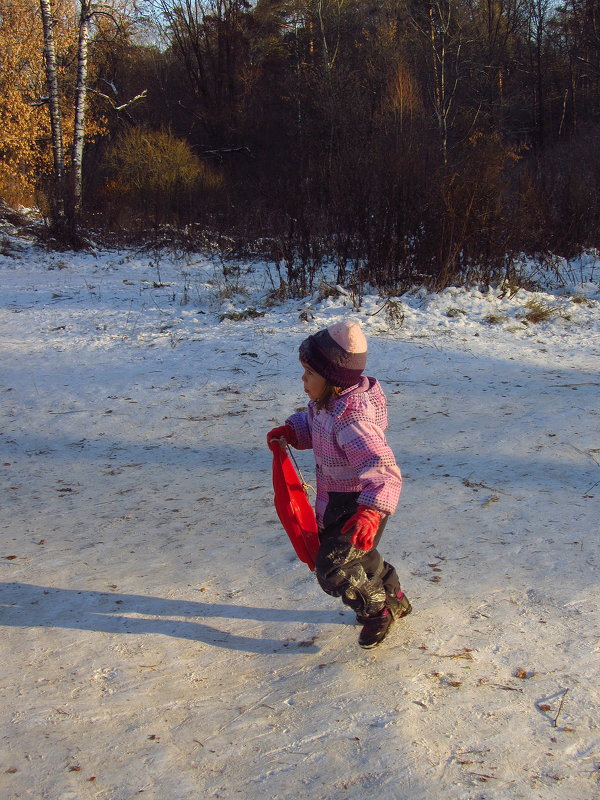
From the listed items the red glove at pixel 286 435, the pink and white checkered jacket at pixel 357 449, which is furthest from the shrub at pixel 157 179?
the pink and white checkered jacket at pixel 357 449

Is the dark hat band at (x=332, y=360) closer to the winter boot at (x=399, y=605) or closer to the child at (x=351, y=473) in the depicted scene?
the child at (x=351, y=473)

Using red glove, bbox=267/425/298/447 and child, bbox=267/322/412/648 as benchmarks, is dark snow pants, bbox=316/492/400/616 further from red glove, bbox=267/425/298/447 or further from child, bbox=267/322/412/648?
red glove, bbox=267/425/298/447

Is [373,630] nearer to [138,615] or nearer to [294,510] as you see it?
[294,510]

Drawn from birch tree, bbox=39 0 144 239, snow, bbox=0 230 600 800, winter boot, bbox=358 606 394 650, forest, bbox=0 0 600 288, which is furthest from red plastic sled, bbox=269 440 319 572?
birch tree, bbox=39 0 144 239

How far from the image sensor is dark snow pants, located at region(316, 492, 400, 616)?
2412mm

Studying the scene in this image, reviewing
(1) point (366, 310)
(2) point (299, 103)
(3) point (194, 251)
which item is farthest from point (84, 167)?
(1) point (366, 310)

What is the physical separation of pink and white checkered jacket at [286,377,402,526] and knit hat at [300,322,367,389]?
0.30 ft

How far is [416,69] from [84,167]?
36.3 ft

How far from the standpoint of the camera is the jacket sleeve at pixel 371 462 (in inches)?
91.2

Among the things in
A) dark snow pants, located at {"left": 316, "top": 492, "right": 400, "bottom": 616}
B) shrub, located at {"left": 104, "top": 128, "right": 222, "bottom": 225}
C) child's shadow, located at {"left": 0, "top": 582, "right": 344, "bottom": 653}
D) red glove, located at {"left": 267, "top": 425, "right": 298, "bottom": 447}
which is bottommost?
child's shadow, located at {"left": 0, "top": 582, "right": 344, "bottom": 653}

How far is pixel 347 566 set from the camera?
7.99ft

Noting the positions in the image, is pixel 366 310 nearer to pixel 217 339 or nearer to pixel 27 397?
pixel 217 339

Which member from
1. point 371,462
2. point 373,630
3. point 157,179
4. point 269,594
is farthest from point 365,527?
point 157,179

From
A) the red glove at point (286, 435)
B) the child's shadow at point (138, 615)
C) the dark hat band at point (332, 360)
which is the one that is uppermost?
the dark hat band at point (332, 360)
